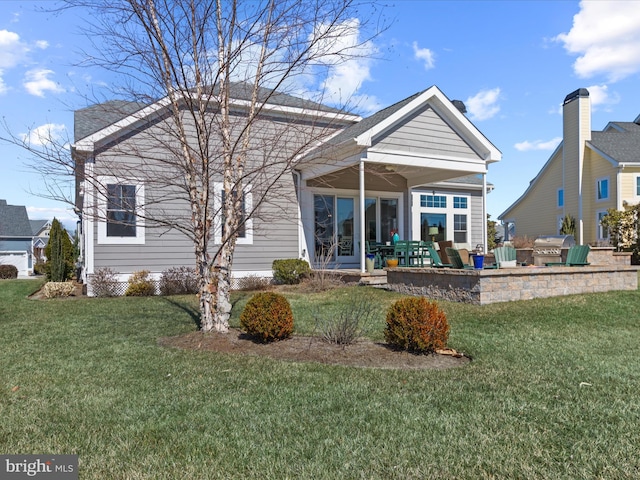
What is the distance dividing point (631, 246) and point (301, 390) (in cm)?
2044

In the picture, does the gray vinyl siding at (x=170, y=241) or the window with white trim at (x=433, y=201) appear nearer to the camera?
the gray vinyl siding at (x=170, y=241)

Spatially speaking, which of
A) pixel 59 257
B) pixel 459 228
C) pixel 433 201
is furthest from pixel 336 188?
pixel 59 257

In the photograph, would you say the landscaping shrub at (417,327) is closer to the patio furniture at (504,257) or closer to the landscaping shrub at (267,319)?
the landscaping shrub at (267,319)

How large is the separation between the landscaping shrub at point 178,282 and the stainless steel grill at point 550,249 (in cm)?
995

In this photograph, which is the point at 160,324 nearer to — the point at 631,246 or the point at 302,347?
the point at 302,347

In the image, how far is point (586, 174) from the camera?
2502 centimetres

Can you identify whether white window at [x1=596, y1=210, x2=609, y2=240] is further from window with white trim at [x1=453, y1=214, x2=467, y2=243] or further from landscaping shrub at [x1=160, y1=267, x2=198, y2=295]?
landscaping shrub at [x1=160, y1=267, x2=198, y2=295]

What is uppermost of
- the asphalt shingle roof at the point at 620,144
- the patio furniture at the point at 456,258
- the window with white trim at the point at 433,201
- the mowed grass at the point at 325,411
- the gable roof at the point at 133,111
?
the asphalt shingle roof at the point at 620,144

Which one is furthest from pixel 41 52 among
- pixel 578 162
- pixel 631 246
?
pixel 578 162

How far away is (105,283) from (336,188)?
7.34 meters

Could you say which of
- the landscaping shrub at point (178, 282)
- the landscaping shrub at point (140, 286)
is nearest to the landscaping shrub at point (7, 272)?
the landscaping shrub at point (140, 286)

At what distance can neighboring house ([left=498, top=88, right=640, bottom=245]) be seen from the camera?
2241 centimetres

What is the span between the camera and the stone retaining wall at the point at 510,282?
8.80 m

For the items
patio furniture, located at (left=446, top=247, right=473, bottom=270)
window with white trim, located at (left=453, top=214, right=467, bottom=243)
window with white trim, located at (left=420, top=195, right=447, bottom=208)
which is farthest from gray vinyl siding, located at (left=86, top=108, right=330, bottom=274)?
window with white trim, located at (left=453, top=214, right=467, bottom=243)
